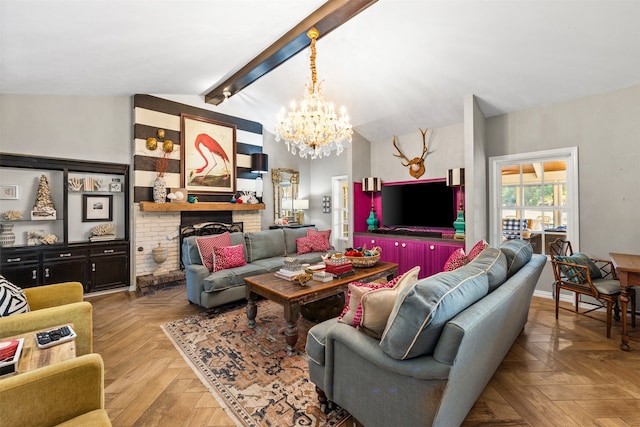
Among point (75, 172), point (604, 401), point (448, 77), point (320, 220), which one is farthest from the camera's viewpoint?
point (320, 220)

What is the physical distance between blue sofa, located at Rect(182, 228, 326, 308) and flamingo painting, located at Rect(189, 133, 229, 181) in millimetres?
1877

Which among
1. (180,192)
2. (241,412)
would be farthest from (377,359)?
(180,192)

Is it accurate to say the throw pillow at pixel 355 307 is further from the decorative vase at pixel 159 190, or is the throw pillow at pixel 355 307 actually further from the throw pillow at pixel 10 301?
the decorative vase at pixel 159 190

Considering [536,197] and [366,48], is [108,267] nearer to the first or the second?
[366,48]

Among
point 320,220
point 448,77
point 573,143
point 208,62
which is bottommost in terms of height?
point 320,220

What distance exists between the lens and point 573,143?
370cm

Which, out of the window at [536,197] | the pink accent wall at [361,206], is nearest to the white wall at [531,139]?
the window at [536,197]

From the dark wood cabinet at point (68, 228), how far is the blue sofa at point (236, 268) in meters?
1.62

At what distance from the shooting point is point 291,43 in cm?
356

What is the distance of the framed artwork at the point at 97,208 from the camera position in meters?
4.49

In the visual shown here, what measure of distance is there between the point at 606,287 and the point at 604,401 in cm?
138

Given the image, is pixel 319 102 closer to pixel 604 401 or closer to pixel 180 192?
pixel 180 192

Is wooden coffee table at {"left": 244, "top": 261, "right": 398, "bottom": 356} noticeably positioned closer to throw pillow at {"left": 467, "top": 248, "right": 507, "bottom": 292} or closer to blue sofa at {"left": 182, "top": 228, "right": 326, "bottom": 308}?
blue sofa at {"left": 182, "top": 228, "right": 326, "bottom": 308}

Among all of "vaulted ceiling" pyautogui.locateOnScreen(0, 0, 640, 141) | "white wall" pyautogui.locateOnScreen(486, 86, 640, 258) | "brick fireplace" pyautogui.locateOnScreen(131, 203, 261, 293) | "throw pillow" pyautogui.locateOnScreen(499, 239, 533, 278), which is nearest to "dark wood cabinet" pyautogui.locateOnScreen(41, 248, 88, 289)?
"brick fireplace" pyautogui.locateOnScreen(131, 203, 261, 293)
